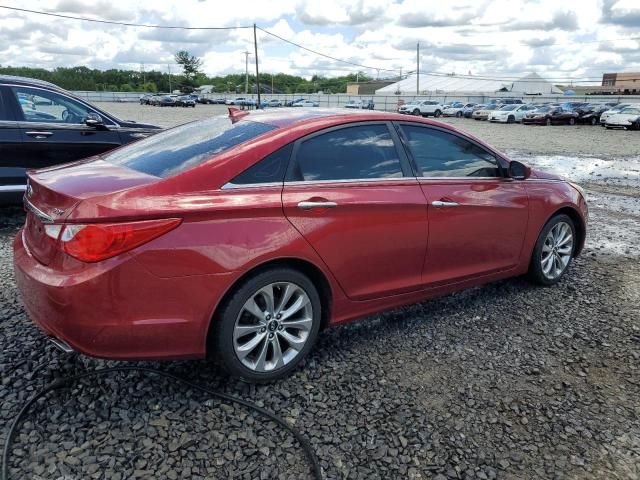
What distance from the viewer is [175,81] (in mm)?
129375

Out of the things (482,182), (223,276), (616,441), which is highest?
(482,182)

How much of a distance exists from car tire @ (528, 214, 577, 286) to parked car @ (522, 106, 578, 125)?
33992 mm

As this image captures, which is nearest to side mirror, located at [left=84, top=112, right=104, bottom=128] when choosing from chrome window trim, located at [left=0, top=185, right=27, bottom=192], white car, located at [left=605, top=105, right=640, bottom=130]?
chrome window trim, located at [left=0, top=185, right=27, bottom=192]

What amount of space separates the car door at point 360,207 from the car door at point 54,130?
174 inches

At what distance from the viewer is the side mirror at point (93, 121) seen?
6703 mm

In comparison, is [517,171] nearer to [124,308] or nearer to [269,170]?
[269,170]

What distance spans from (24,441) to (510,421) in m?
2.49

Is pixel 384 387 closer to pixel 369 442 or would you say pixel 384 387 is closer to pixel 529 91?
pixel 369 442

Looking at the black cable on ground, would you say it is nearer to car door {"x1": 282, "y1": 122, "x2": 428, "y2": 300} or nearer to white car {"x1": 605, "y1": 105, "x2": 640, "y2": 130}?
car door {"x1": 282, "y1": 122, "x2": 428, "y2": 300}

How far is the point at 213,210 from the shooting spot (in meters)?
2.86

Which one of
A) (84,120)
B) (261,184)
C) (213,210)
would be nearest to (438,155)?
(261,184)

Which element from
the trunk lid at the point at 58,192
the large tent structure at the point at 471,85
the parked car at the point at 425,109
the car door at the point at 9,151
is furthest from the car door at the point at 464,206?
the large tent structure at the point at 471,85

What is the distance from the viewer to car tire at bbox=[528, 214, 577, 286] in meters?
4.80

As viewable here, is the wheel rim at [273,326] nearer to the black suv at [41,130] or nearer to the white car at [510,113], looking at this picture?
the black suv at [41,130]
